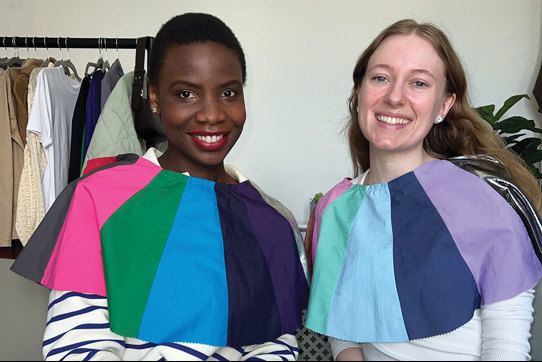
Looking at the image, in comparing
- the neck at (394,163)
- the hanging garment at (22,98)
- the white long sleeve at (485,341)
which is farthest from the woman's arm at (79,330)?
the hanging garment at (22,98)

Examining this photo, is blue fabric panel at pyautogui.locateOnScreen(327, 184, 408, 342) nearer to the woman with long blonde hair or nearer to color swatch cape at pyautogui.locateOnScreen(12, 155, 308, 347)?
the woman with long blonde hair

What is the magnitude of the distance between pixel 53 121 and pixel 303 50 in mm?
1789

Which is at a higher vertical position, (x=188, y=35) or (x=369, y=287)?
(x=188, y=35)

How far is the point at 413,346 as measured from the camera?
126 centimetres

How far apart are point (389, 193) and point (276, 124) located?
2250 millimetres

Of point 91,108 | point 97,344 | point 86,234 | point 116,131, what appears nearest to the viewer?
point 97,344

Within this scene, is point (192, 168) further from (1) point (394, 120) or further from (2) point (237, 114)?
(1) point (394, 120)

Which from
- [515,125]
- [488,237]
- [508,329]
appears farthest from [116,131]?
[515,125]

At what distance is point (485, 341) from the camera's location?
1.19 m

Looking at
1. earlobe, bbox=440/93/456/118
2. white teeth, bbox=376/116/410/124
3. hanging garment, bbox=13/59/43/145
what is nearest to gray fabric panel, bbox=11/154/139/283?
white teeth, bbox=376/116/410/124

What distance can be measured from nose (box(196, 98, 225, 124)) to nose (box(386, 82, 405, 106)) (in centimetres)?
42

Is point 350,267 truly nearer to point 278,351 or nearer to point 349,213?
point 349,213

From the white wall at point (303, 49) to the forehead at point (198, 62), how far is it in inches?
88.5

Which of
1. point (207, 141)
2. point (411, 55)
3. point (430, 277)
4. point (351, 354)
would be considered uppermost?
point (411, 55)
